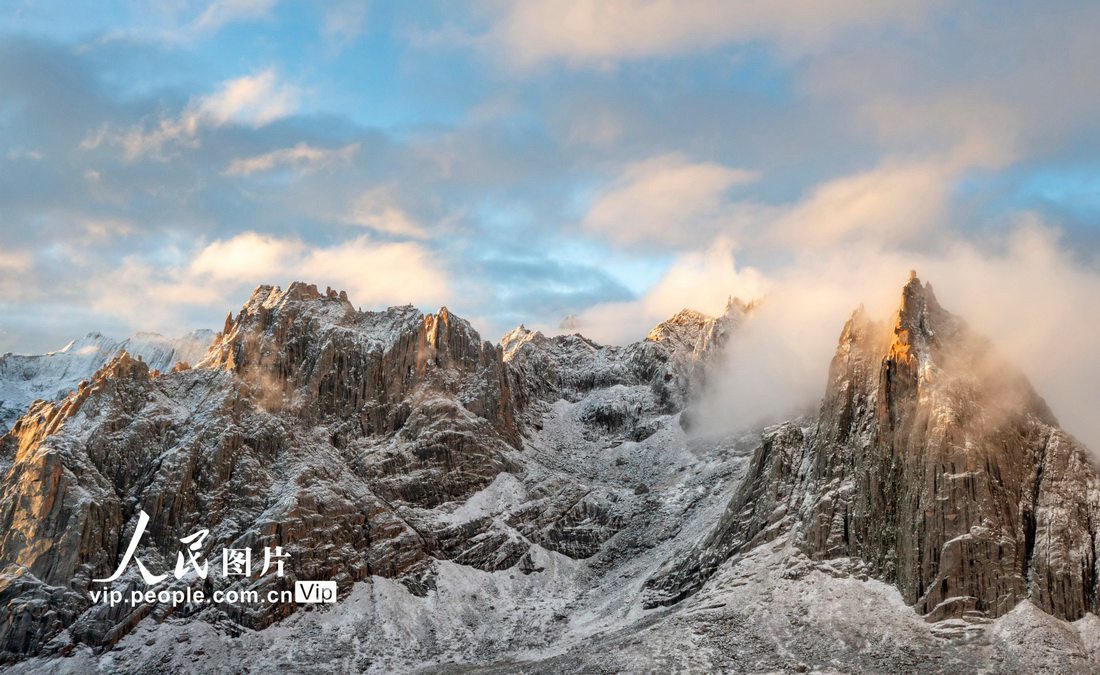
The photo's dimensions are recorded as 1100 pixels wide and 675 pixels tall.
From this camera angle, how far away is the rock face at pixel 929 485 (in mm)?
146875

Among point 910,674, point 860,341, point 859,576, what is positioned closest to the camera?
point 910,674

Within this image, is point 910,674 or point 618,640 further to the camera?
point 618,640

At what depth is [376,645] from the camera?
583 ft

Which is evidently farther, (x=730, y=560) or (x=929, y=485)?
(x=730, y=560)

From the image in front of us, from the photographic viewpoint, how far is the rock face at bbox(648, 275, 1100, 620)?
482 ft

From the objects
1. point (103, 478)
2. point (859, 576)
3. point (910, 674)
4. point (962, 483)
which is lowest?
point (910, 674)

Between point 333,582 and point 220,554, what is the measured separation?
829 inches

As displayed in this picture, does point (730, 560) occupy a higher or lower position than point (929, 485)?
lower

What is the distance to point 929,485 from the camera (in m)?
157

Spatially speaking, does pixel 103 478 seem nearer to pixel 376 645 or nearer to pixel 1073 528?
pixel 376 645

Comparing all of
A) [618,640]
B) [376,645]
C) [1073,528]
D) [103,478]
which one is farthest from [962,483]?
[103,478]

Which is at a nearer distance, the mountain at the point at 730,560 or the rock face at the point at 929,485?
Result: the mountain at the point at 730,560

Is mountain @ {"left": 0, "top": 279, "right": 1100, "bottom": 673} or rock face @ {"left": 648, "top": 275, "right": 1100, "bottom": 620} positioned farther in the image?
rock face @ {"left": 648, "top": 275, "right": 1100, "bottom": 620}

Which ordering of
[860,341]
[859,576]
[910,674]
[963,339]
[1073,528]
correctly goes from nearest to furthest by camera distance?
[910,674] → [1073,528] → [859,576] → [963,339] → [860,341]
